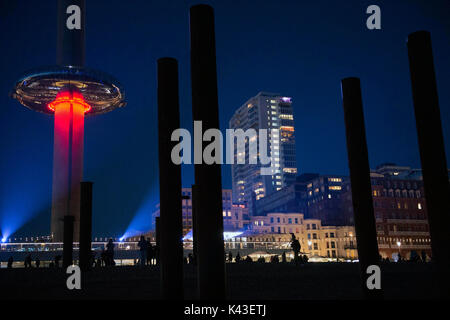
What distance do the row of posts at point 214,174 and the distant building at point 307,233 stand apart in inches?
4033

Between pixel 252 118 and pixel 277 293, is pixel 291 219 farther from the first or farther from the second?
pixel 277 293

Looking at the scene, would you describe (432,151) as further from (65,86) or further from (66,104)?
(66,104)

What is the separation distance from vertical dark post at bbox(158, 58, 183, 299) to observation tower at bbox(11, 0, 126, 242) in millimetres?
59115

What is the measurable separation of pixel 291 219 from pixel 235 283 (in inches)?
4211

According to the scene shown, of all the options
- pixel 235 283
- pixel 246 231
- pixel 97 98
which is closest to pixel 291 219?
pixel 246 231

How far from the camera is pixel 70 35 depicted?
77.4 meters

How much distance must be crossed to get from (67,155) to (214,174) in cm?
6737

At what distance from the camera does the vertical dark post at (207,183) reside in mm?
8492

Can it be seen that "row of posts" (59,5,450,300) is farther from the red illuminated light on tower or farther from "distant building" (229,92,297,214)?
"distant building" (229,92,297,214)

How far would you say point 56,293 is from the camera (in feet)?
39.1

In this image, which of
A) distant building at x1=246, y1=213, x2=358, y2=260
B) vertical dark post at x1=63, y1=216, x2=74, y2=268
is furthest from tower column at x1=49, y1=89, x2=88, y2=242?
distant building at x1=246, y1=213, x2=358, y2=260

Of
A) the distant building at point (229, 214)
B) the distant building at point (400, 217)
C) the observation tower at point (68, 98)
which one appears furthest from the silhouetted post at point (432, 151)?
the distant building at point (229, 214)
